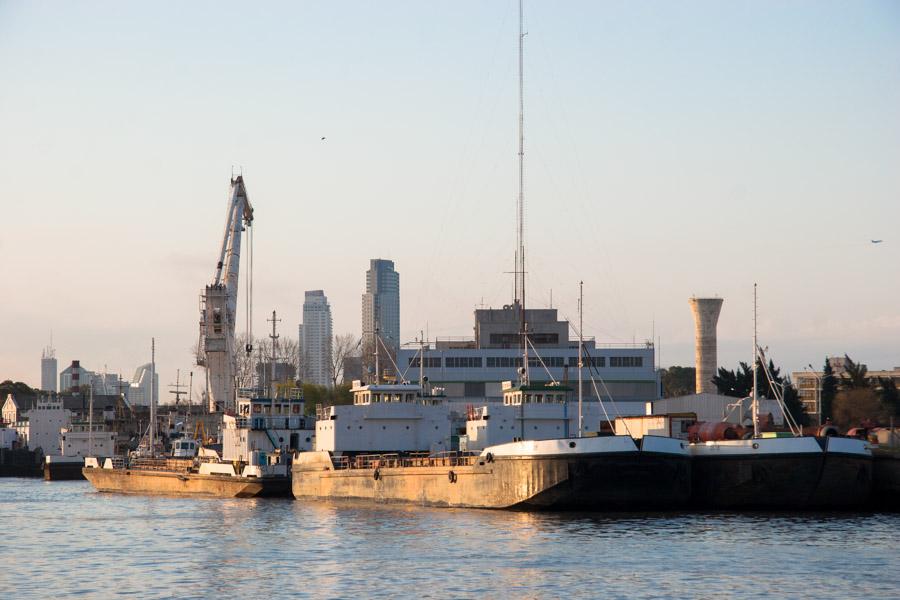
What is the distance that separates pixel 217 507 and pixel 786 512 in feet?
106

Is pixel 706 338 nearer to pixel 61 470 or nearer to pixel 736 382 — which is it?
pixel 736 382

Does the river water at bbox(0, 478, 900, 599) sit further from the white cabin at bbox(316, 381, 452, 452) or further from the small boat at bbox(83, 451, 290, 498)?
the small boat at bbox(83, 451, 290, 498)

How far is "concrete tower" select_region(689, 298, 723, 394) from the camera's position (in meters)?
157

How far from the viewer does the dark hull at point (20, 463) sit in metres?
161

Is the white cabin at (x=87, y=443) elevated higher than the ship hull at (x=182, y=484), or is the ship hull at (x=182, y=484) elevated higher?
the white cabin at (x=87, y=443)

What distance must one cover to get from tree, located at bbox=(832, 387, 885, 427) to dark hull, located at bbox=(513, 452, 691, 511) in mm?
68518

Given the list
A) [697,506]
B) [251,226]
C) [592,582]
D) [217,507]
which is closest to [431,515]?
[697,506]

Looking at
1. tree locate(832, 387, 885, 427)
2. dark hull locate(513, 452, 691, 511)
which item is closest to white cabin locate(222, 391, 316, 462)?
dark hull locate(513, 452, 691, 511)

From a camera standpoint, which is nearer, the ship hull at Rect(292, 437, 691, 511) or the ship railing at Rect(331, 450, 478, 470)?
the ship hull at Rect(292, 437, 691, 511)

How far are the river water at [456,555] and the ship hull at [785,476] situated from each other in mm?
1752

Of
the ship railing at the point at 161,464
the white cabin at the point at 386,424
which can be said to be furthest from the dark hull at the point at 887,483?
the ship railing at the point at 161,464

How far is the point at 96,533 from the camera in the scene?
5897 centimetres

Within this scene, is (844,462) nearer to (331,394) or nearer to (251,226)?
(251,226)

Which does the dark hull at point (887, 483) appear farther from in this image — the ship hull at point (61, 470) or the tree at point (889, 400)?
the ship hull at point (61, 470)
